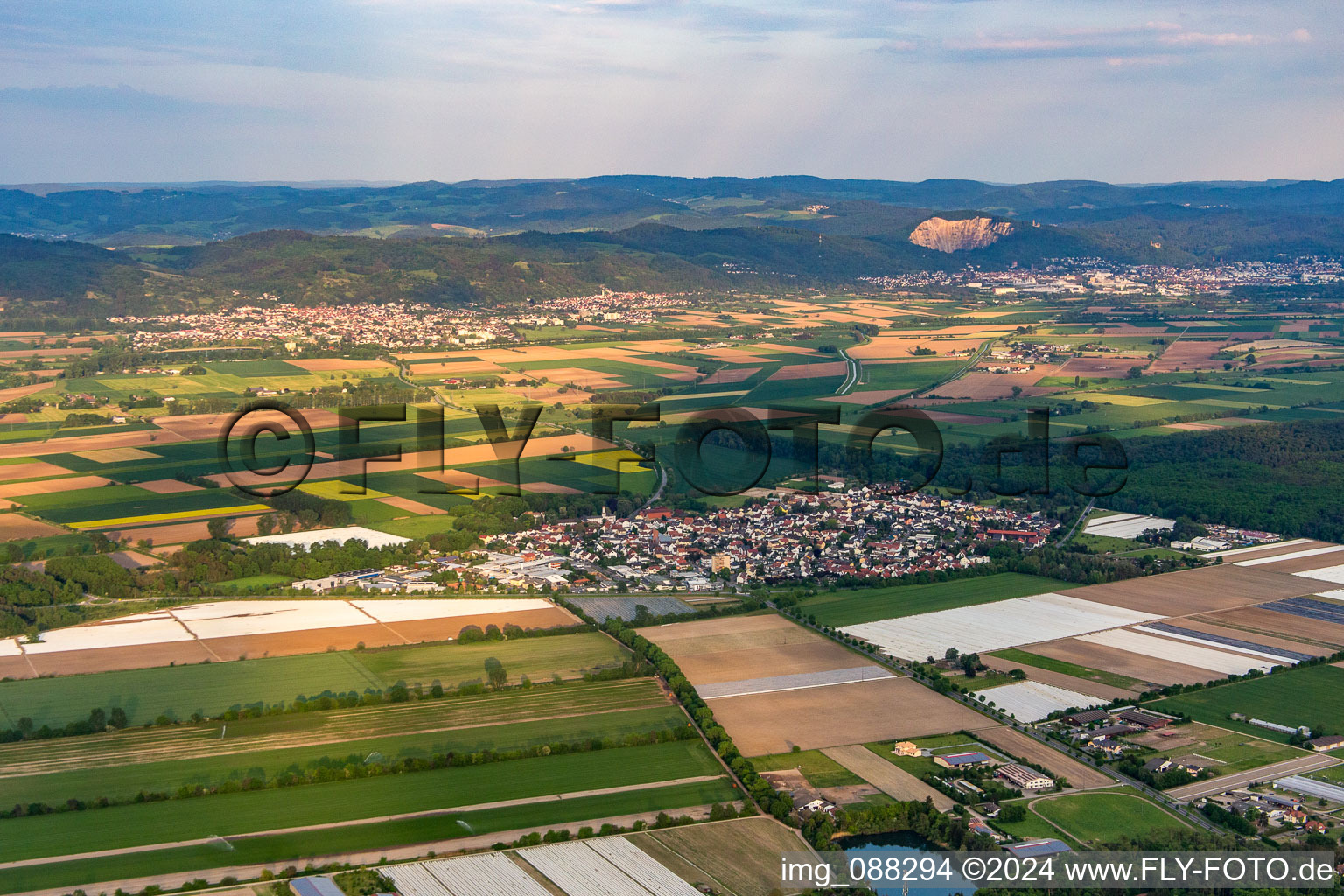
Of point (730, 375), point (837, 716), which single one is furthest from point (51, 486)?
point (730, 375)

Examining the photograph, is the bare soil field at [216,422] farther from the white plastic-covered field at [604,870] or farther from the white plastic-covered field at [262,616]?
the white plastic-covered field at [604,870]

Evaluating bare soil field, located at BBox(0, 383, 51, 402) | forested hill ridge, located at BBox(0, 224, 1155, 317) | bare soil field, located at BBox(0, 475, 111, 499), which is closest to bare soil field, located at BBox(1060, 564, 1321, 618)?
bare soil field, located at BBox(0, 475, 111, 499)

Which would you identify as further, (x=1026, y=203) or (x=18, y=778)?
(x=1026, y=203)

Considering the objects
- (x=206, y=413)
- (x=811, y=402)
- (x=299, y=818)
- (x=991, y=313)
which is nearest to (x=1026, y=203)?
(x=991, y=313)

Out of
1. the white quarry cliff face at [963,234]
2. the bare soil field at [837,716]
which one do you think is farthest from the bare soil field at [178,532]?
the white quarry cliff face at [963,234]

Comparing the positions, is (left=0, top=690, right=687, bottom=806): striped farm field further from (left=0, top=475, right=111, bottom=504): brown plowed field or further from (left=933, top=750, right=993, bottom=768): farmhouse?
(left=0, top=475, right=111, bottom=504): brown plowed field

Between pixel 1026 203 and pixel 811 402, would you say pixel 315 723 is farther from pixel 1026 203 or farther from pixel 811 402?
pixel 1026 203
